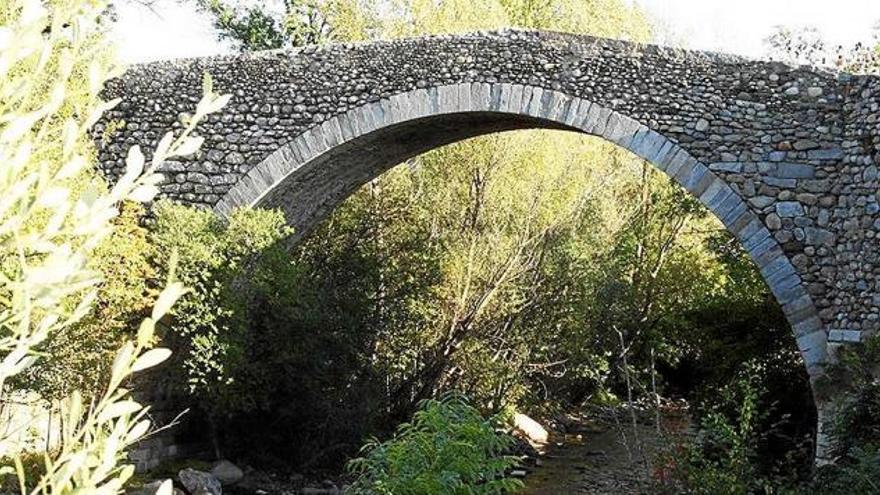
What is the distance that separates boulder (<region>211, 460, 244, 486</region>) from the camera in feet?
33.7

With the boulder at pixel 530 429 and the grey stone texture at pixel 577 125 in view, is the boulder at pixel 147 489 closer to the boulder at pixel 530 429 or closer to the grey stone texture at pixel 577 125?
the grey stone texture at pixel 577 125

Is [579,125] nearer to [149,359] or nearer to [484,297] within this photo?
[484,297]

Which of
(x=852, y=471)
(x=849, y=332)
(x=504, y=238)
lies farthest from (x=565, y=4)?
(x=852, y=471)

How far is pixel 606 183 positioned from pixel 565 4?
3290 millimetres

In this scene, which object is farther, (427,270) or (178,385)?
(427,270)

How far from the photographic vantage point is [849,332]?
8531mm

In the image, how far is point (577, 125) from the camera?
32.5 feet

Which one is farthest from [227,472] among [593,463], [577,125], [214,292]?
[577,125]

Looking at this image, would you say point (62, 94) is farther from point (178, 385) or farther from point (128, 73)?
point (128, 73)

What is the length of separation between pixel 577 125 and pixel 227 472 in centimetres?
459

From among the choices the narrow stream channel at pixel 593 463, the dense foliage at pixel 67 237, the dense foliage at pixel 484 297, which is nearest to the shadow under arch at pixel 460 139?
the dense foliage at pixel 484 297

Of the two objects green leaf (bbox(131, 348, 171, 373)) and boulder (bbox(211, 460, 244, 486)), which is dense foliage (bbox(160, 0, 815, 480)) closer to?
boulder (bbox(211, 460, 244, 486))

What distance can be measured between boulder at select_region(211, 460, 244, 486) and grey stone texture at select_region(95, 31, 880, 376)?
2.44 metres

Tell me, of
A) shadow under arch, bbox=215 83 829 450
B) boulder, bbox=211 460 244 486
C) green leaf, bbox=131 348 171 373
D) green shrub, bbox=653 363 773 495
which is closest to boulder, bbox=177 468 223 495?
boulder, bbox=211 460 244 486
